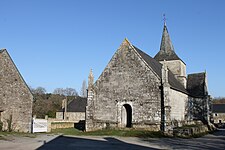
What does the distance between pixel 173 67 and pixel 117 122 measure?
15296 millimetres

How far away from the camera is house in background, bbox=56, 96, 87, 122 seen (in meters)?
51.9

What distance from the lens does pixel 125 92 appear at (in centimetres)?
2353

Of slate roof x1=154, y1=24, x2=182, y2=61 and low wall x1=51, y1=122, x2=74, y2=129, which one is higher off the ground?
slate roof x1=154, y1=24, x2=182, y2=61

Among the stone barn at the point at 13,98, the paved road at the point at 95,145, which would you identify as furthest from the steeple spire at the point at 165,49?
the paved road at the point at 95,145

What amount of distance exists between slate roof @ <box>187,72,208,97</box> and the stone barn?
20872 millimetres

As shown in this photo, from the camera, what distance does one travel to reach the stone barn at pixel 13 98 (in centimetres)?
2031

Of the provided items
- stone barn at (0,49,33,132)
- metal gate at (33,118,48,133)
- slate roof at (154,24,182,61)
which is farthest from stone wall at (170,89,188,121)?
stone barn at (0,49,33,132)

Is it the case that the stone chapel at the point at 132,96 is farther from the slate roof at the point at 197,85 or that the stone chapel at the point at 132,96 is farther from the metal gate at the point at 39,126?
the slate roof at the point at 197,85

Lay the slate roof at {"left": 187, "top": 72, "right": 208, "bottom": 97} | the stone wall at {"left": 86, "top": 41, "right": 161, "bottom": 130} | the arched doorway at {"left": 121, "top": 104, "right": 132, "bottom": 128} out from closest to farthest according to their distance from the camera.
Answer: the stone wall at {"left": 86, "top": 41, "right": 161, "bottom": 130}, the arched doorway at {"left": 121, "top": 104, "right": 132, "bottom": 128}, the slate roof at {"left": 187, "top": 72, "right": 208, "bottom": 97}

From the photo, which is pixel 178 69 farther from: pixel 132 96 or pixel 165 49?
pixel 132 96

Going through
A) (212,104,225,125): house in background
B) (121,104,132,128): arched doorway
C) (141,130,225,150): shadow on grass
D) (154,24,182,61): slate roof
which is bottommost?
(212,104,225,125): house in background

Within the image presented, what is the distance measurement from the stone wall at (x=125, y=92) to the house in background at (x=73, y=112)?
91.5 ft

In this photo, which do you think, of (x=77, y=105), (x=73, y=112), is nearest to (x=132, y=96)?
(x=73, y=112)

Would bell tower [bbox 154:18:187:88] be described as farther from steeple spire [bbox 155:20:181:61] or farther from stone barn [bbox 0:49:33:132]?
stone barn [bbox 0:49:33:132]
